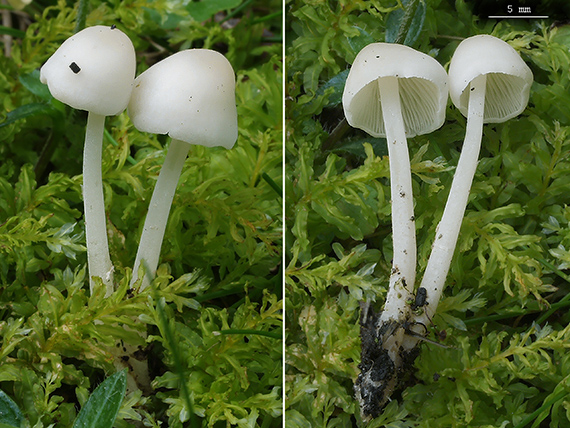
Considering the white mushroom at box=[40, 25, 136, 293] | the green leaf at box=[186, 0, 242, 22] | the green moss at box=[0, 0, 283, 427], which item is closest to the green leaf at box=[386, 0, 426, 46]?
the green moss at box=[0, 0, 283, 427]

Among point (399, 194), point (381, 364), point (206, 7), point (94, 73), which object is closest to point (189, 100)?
point (94, 73)

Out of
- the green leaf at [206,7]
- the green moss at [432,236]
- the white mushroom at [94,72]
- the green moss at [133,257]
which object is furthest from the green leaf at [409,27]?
the green leaf at [206,7]

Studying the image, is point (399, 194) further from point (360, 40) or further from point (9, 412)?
point (9, 412)

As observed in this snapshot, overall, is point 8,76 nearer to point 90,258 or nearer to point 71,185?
point 71,185

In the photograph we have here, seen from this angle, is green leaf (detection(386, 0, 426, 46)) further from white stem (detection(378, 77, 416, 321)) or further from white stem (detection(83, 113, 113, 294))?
white stem (detection(83, 113, 113, 294))

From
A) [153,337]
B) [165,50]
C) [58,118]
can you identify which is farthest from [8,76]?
[153,337]
